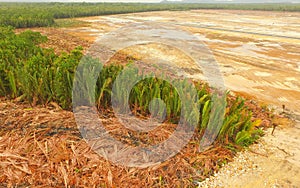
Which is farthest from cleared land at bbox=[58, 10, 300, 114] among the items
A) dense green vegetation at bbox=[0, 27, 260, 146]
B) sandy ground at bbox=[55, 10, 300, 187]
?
dense green vegetation at bbox=[0, 27, 260, 146]

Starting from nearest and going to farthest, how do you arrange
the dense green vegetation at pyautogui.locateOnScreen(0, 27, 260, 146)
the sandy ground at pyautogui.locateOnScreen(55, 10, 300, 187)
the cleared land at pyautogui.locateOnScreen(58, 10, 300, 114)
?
the sandy ground at pyautogui.locateOnScreen(55, 10, 300, 187)
the dense green vegetation at pyautogui.locateOnScreen(0, 27, 260, 146)
the cleared land at pyautogui.locateOnScreen(58, 10, 300, 114)

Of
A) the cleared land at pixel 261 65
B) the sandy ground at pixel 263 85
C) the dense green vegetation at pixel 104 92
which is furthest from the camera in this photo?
the cleared land at pixel 261 65

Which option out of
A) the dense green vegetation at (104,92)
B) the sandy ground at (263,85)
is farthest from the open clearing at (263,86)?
the dense green vegetation at (104,92)

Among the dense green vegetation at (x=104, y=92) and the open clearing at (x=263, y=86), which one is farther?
the dense green vegetation at (x=104, y=92)

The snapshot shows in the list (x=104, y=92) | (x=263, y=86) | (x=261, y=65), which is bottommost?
(x=263, y=86)

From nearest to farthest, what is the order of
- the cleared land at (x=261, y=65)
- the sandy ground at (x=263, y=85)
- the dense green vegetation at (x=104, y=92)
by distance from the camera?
the sandy ground at (x=263, y=85) < the dense green vegetation at (x=104, y=92) < the cleared land at (x=261, y=65)

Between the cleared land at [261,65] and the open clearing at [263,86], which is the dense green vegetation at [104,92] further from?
the cleared land at [261,65]

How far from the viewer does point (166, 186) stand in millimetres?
2078

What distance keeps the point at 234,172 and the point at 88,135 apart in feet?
5.05

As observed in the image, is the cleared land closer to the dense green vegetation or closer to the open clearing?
the open clearing

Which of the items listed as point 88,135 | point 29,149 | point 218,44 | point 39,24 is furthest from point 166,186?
A: point 39,24

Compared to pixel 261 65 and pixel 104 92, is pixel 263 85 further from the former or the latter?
pixel 104 92

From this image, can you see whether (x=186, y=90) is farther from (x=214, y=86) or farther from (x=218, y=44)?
(x=218, y=44)

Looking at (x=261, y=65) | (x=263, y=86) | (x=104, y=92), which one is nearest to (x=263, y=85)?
(x=263, y=86)
